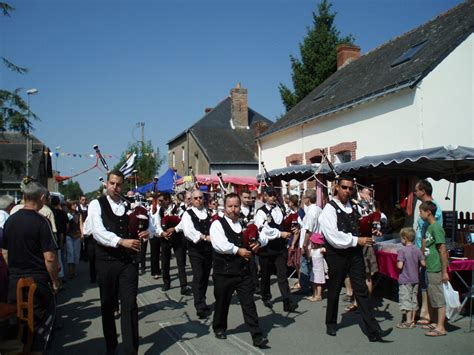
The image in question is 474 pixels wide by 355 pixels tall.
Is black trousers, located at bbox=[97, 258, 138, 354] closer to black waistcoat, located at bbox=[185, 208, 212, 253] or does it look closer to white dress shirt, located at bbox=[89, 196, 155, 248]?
white dress shirt, located at bbox=[89, 196, 155, 248]

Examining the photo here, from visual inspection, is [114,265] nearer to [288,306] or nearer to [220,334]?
[220,334]

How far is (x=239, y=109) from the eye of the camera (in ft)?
112

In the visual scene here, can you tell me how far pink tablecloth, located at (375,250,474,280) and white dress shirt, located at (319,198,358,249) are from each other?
5.76 ft

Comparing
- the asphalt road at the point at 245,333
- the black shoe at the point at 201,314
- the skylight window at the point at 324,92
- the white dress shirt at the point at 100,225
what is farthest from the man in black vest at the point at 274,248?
the skylight window at the point at 324,92

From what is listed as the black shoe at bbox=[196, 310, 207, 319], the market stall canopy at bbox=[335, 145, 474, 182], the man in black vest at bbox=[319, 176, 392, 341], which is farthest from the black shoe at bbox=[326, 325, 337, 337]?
the market stall canopy at bbox=[335, 145, 474, 182]

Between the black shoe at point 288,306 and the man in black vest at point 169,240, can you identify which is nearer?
the black shoe at point 288,306

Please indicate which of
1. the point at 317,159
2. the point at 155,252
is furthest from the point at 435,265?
the point at 317,159

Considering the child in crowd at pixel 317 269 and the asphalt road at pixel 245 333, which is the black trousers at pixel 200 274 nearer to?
the asphalt road at pixel 245 333

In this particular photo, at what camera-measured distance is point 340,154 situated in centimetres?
1628

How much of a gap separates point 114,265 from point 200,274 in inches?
98.8

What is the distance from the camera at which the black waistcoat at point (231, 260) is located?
19.5ft

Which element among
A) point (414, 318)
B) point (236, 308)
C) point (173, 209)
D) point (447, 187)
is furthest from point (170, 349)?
point (447, 187)

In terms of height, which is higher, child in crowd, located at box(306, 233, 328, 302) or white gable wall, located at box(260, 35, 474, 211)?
white gable wall, located at box(260, 35, 474, 211)

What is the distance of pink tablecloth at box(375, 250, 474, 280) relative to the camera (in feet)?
23.3
